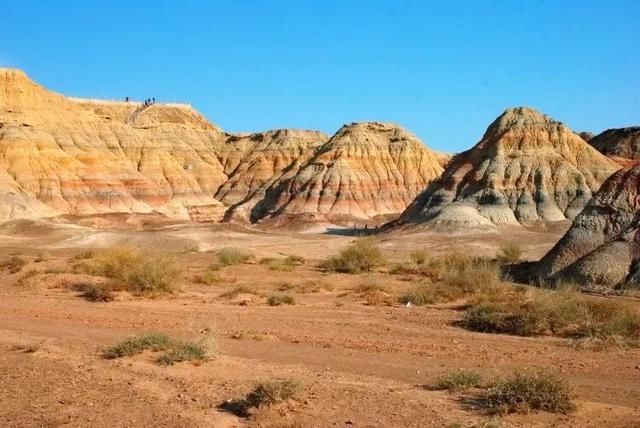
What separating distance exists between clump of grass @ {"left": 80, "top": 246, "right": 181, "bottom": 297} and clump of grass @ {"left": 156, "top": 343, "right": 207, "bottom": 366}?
8994 mm

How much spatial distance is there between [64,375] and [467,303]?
35.3ft

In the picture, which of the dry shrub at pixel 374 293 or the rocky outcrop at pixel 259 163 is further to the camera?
the rocky outcrop at pixel 259 163

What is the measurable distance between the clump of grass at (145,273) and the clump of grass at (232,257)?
30.0ft

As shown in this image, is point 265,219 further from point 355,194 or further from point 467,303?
point 467,303

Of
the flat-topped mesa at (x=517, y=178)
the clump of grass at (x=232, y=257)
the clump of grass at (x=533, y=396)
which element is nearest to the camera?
the clump of grass at (x=533, y=396)

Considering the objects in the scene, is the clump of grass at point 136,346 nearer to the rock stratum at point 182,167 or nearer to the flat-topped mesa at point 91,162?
the rock stratum at point 182,167

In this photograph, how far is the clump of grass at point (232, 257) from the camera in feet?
110

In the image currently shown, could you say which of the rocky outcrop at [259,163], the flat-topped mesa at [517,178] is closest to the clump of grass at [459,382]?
the flat-topped mesa at [517,178]

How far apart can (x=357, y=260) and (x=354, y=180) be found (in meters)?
58.4

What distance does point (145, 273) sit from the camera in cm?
2070

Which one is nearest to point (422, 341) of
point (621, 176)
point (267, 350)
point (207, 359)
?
point (267, 350)

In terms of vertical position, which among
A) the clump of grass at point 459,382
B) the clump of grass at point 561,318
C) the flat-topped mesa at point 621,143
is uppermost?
the flat-topped mesa at point 621,143

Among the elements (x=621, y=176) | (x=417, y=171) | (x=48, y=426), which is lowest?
(x=48, y=426)

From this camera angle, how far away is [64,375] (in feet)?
34.8
